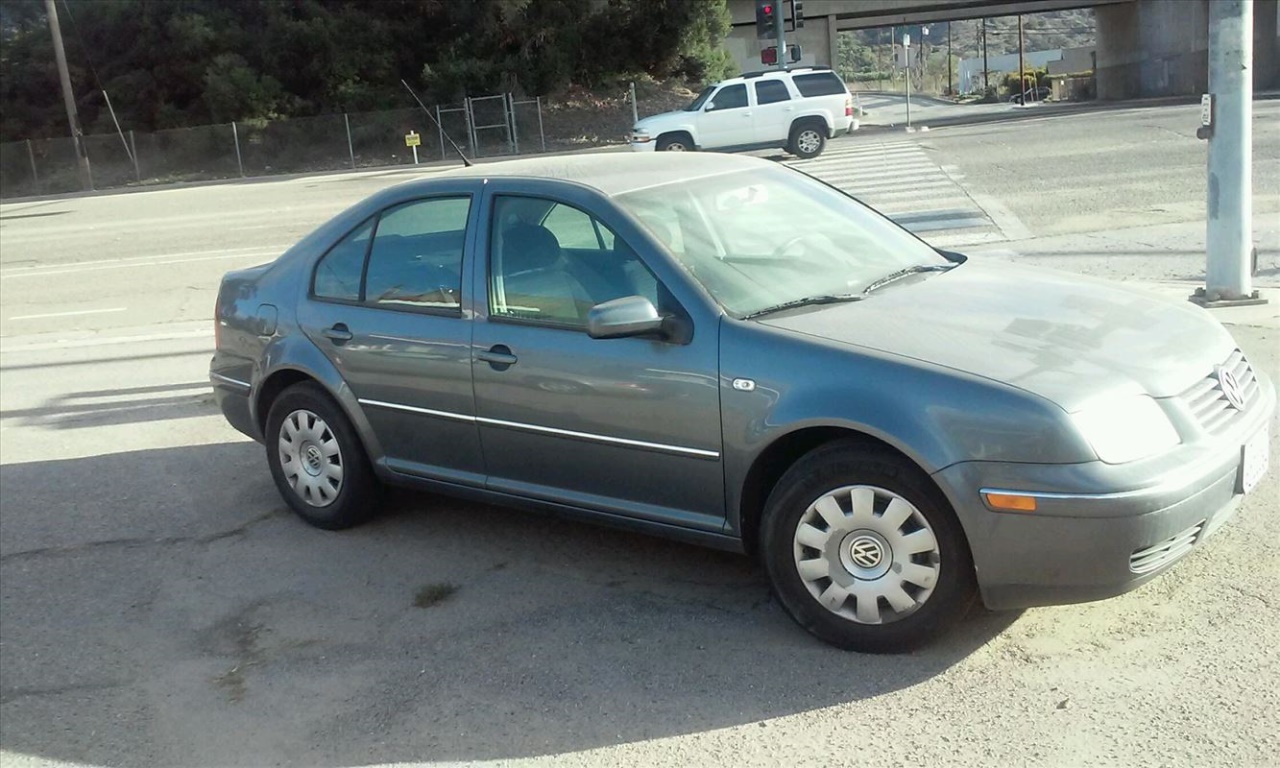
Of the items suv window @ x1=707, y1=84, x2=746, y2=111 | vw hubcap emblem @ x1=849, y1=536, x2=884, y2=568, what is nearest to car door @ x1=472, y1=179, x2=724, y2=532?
vw hubcap emblem @ x1=849, y1=536, x2=884, y2=568

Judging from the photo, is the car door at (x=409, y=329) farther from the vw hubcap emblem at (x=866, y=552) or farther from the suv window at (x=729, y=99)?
the suv window at (x=729, y=99)

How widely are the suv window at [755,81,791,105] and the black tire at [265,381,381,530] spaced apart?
21.3 meters

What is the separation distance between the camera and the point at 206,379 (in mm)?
9008

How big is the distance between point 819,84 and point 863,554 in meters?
23.2

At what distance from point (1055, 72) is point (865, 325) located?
3886 inches

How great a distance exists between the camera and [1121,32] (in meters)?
52.8

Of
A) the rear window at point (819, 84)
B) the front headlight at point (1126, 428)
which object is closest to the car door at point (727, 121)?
the rear window at point (819, 84)

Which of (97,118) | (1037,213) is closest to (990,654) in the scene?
(1037,213)

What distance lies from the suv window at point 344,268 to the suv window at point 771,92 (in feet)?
69.3

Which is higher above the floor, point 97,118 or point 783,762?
point 97,118

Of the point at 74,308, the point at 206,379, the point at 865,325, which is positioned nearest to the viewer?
the point at 865,325

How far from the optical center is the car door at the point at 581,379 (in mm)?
4367

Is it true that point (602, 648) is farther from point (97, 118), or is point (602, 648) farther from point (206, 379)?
point (97, 118)

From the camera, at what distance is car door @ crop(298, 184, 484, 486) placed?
16.8 ft
